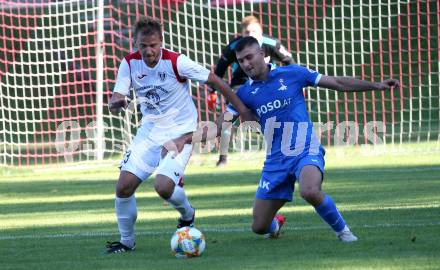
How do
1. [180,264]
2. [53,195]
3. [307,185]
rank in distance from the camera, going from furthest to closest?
1. [53,195]
2. [307,185]
3. [180,264]

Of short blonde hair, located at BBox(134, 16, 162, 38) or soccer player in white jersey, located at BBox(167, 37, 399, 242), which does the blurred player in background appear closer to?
soccer player in white jersey, located at BBox(167, 37, 399, 242)

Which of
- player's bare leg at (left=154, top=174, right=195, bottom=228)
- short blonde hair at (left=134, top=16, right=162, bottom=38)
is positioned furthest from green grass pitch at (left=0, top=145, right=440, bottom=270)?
short blonde hair at (left=134, top=16, right=162, bottom=38)

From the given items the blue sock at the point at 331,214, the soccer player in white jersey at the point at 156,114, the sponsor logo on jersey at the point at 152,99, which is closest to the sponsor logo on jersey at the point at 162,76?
the soccer player in white jersey at the point at 156,114

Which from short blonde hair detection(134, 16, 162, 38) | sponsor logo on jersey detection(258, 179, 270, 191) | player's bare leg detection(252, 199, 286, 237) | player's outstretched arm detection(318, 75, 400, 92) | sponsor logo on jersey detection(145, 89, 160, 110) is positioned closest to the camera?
A: player's outstretched arm detection(318, 75, 400, 92)

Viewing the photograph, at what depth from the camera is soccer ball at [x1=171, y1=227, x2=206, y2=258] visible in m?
7.08

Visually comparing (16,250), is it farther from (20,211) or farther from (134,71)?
(20,211)

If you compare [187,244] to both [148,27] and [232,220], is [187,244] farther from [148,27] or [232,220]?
[232,220]

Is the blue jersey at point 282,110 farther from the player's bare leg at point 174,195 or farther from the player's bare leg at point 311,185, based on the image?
the player's bare leg at point 174,195

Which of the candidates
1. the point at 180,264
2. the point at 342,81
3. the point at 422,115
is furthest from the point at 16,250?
the point at 422,115

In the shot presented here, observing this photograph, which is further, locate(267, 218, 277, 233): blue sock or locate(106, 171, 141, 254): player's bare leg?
locate(267, 218, 277, 233): blue sock

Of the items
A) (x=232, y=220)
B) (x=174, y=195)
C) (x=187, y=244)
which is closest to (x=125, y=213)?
(x=174, y=195)

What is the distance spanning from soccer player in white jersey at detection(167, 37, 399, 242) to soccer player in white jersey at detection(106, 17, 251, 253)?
0.22m

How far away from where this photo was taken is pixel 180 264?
22.3 feet

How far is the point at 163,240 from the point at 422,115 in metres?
13.4
